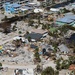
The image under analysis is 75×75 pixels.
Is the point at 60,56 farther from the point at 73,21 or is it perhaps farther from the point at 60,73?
the point at 73,21

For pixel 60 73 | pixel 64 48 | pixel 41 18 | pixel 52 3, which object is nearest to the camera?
pixel 60 73

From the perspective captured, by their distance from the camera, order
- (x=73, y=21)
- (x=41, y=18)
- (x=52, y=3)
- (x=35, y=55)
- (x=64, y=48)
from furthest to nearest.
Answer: (x=52, y=3)
(x=41, y=18)
(x=73, y=21)
(x=64, y=48)
(x=35, y=55)

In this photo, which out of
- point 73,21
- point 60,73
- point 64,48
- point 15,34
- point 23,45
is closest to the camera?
point 60,73

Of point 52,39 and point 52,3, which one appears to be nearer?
point 52,39

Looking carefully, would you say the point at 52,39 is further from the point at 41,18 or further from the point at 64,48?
the point at 41,18

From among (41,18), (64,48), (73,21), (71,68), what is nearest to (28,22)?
(41,18)

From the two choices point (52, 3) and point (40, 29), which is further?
point (52, 3)

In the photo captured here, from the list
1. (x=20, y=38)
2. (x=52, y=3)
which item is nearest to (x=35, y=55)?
(x=20, y=38)

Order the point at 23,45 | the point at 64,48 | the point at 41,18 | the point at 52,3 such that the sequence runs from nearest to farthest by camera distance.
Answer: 1. the point at 64,48
2. the point at 23,45
3. the point at 41,18
4. the point at 52,3
